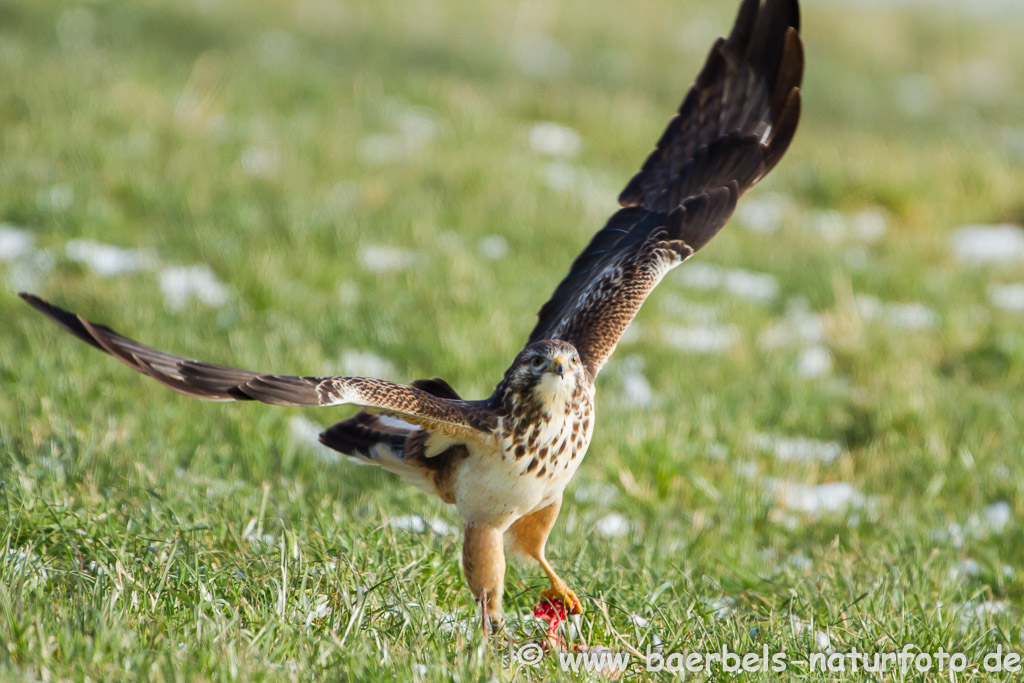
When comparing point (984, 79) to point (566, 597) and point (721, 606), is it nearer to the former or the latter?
point (721, 606)

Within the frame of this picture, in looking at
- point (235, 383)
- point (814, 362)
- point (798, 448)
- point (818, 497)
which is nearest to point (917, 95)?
point (814, 362)

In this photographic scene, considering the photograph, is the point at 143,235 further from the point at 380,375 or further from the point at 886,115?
the point at 886,115

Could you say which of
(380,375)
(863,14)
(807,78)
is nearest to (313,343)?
(380,375)

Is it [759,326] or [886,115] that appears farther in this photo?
[886,115]

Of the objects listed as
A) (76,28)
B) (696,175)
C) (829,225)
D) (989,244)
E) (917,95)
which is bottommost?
(696,175)

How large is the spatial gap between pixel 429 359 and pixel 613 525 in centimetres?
193

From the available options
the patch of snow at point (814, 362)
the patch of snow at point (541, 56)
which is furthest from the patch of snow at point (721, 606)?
the patch of snow at point (541, 56)

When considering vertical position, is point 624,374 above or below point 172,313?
below

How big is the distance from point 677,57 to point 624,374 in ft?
39.3

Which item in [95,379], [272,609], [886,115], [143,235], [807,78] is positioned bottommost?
[272,609]

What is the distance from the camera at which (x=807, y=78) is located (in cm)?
1727

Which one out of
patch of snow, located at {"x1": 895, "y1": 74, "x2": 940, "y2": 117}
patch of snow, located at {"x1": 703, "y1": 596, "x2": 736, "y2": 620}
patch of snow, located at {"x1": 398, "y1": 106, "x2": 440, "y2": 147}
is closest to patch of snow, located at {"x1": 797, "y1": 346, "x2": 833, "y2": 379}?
patch of snow, located at {"x1": 703, "y1": 596, "x2": 736, "y2": 620}

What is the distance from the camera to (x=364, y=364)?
6.15 metres

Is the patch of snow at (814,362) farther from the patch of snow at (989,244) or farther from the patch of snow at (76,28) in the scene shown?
the patch of snow at (76,28)
